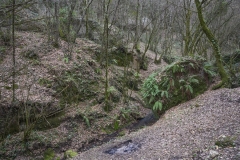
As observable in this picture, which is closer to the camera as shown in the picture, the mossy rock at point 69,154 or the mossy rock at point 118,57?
the mossy rock at point 69,154

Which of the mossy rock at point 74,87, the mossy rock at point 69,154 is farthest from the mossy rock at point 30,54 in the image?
the mossy rock at point 69,154

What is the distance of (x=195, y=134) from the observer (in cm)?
529

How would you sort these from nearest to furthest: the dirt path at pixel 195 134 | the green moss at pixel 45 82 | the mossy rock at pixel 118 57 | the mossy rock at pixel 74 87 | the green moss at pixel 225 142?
1. the green moss at pixel 225 142
2. the dirt path at pixel 195 134
3. the green moss at pixel 45 82
4. the mossy rock at pixel 74 87
5. the mossy rock at pixel 118 57

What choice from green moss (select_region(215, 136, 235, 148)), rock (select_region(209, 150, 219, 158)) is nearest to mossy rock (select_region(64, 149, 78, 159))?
rock (select_region(209, 150, 219, 158))

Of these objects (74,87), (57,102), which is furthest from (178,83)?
(57,102)

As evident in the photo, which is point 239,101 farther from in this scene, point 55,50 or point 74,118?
point 55,50

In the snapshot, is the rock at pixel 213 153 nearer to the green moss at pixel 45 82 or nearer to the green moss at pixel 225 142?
the green moss at pixel 225 142

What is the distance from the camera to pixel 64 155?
7527 millimetres

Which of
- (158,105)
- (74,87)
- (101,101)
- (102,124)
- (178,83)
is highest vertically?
(178,83)

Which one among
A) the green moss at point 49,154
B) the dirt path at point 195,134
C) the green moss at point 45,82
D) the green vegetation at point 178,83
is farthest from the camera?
the green moss at point 45,82

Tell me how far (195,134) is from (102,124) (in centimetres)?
542

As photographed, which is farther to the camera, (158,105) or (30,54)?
(30,54)

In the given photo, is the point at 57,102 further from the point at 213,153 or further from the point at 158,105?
the point at 213,153

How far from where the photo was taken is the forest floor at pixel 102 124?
4.91m
